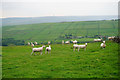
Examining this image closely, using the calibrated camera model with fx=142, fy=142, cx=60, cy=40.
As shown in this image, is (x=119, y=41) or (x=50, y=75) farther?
(x=119, y=41)

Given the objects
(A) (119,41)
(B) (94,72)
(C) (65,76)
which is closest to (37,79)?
(C) (65,76)

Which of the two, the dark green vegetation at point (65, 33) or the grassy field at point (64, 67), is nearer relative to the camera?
the grassy field at point (64, 67)

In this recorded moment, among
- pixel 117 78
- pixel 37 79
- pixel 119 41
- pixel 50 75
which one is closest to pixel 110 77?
pixel 117 78

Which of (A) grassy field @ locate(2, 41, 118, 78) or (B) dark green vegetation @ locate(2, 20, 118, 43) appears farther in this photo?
(B) dark green vegetation @ locate(2, 20, 118, 43)

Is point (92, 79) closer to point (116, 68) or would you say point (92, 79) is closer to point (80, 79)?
point (80, 79)

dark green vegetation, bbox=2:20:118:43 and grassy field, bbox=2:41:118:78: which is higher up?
dark green vegetation, bbox=2:20:118:43

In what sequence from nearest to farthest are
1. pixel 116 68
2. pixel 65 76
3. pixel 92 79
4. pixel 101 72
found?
pixel 92 79 → pixel 65 76 → pixel 101 72 → pixel 116 68

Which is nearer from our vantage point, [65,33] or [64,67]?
[64,67]

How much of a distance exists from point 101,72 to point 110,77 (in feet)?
4.15

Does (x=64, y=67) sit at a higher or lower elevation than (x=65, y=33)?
lower

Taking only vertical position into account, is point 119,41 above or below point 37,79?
above

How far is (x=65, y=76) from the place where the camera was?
35.6 feet

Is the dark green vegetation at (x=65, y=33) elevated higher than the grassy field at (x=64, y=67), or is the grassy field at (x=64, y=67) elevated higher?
the dark green vegetation at (x=65, y=33)

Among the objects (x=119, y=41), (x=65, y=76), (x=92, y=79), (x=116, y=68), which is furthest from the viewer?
(x=119, y=41)
